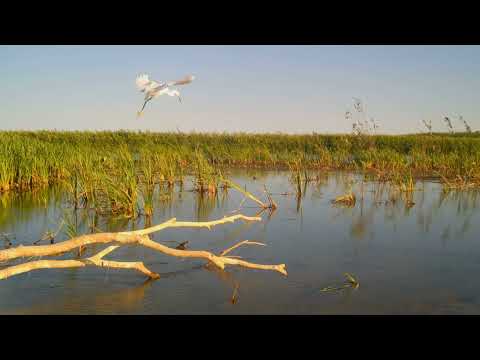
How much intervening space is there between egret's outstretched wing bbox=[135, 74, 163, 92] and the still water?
170cm

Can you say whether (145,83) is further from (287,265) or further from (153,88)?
(287,265)

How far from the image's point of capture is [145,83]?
16.6ft

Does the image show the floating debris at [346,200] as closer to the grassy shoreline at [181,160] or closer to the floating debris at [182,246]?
the grassy shoreline at [181,160]

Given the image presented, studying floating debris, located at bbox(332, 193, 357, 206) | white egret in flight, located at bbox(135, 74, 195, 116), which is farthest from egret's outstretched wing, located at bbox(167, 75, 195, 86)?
floating debris, located at bbox(332, 193, 357, 206)

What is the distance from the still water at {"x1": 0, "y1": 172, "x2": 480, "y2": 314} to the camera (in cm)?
386

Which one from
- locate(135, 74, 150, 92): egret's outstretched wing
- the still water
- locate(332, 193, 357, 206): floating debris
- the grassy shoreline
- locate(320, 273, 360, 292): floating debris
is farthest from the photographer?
locate(332, 193, 357, 206): floating debris

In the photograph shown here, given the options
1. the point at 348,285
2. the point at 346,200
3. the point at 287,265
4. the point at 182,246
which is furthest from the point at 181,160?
the point at 348,285

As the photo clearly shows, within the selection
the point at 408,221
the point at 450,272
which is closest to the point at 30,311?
the point at 450,272

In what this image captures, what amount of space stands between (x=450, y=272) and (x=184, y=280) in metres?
2.51

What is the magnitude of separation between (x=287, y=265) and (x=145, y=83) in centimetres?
230

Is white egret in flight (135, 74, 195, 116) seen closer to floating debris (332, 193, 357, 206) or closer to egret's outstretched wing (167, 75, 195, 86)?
egret's outstretched wing (167, 75, 195, 86)

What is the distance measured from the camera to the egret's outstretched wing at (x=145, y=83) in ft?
16.4

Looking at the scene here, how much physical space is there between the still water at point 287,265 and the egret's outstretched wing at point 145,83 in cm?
170
